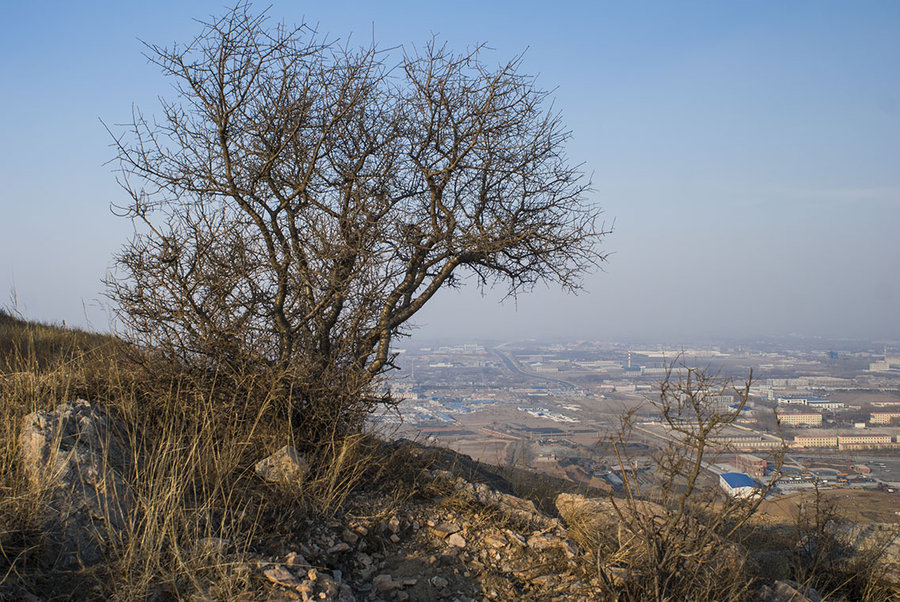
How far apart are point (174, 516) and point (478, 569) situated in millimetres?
1923

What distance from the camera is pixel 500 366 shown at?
83.6 feet

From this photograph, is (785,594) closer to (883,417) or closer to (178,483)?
(178,483)

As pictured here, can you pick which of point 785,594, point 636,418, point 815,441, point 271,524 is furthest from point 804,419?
point 271,524

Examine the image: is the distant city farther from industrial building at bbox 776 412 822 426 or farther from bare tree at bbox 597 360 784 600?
bare tree at bbox 597 360 784 600

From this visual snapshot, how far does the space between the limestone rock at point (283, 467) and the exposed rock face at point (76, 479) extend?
90 centimetres

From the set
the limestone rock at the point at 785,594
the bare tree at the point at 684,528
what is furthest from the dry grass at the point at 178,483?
the limestone rock at the point at 785,594

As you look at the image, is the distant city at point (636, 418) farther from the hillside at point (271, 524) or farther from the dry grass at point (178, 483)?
the dry grass at point (178, 483)

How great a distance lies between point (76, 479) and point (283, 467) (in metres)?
1.28

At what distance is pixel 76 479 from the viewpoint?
138 inches

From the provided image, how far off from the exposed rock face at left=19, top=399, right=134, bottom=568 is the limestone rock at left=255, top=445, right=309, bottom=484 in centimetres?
90

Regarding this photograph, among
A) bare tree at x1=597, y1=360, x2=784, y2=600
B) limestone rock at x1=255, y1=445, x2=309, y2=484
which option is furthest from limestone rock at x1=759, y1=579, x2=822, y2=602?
limestone rock at x1=255, y1=445, x2=309, y2=484

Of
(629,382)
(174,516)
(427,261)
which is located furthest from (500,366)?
(174,516)

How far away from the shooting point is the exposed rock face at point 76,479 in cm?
315

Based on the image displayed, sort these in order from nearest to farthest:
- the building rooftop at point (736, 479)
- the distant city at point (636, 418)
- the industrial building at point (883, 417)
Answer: the building rooftop at point (736, 479) → the distant city at point (636, 418) → the industrial building at point (883, 417)
